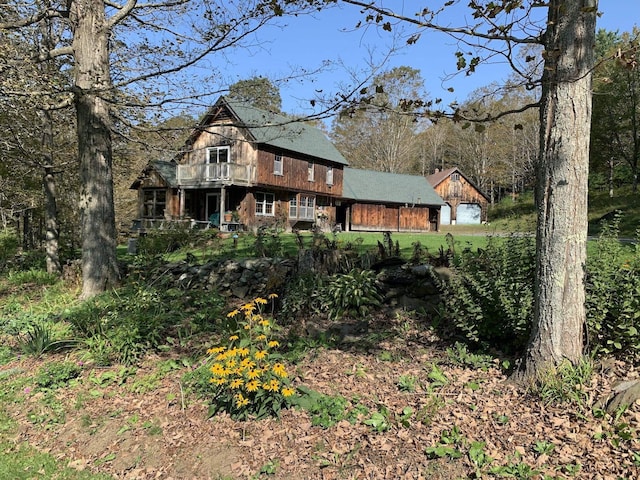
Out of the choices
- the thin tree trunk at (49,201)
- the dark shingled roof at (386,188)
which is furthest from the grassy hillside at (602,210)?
the thin tree trunk at (49,201)

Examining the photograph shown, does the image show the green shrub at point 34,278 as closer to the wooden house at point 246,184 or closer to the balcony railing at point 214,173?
the wooden house at point 246,184

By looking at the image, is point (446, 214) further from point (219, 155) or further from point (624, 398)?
point (624, 398)

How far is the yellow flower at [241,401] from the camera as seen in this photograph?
361cm

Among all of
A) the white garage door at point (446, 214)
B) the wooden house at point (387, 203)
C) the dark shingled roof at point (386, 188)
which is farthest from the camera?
the white garage door at point (446, 214)

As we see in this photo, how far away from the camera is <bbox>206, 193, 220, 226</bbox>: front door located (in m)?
25.8

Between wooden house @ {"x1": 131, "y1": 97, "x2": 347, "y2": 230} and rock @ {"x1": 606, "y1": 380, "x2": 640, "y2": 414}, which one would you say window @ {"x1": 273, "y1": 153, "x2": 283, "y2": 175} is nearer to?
wooden house @ {"x1": 131, "y1": 97, "x2": 347, "y2": 230}

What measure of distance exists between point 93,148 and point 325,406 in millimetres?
6492

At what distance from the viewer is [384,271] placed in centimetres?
663

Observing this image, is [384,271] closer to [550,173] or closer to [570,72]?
[550,173]

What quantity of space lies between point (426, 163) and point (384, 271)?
52244mm

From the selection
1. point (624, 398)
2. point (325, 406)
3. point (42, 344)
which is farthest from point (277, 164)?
point (624, 398)

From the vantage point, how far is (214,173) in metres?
24.0

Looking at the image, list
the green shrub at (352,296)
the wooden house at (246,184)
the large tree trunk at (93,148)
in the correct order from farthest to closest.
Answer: the wooden house at (246,184), the large tree trunk at (93,148), the green shrub at (352,296)

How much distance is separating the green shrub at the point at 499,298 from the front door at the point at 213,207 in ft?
73.0
